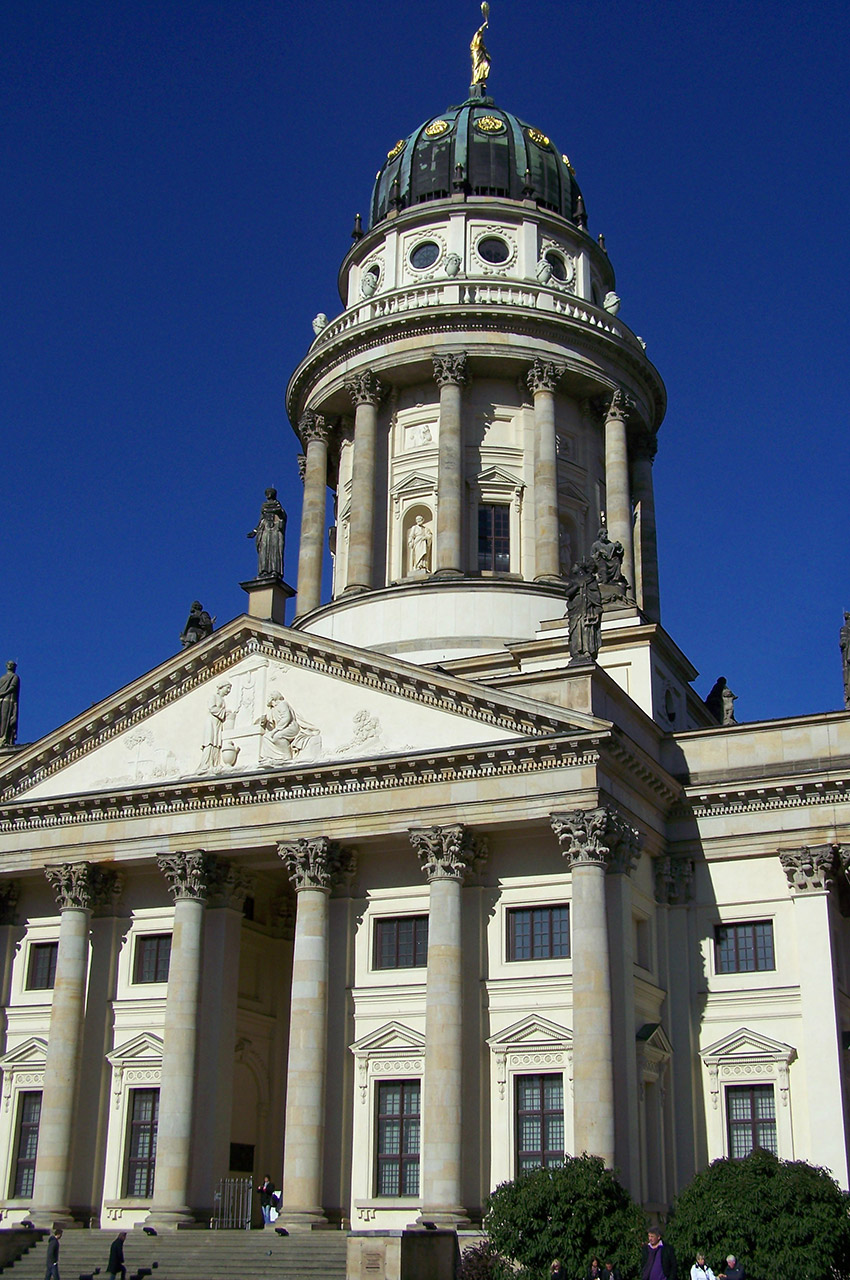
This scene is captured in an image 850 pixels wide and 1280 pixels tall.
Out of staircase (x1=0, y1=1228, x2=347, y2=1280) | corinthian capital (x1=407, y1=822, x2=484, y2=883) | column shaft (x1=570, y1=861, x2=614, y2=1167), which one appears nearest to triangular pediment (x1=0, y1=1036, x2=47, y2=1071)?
staircase (x1=0, y1=1228, x2=347, y2=1280)

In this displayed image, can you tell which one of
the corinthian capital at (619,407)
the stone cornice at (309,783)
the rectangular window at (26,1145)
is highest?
the corinthian capital at (619,407)

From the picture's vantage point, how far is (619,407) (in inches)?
1962

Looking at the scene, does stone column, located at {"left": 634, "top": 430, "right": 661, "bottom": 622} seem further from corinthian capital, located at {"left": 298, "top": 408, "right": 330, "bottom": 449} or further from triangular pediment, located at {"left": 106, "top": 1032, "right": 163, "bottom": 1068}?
triangular pediment, located at {"left": 106, "top": 1032, "right": 163, "bottom": 1068}

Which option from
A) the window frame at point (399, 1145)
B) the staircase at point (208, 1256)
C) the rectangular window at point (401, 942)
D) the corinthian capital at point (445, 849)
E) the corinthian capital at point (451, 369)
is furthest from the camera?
the corinthian capital at point (451, 369)

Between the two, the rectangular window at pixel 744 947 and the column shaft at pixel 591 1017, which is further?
the rectangular window at pixel 744 947

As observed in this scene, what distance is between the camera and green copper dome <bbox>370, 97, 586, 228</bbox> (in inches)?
2089

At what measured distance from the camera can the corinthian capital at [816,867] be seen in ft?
111

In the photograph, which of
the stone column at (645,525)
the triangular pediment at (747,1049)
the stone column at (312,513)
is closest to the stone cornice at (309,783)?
the triangular pediment at (747,1049)

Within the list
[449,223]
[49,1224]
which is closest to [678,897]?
[49,1224]

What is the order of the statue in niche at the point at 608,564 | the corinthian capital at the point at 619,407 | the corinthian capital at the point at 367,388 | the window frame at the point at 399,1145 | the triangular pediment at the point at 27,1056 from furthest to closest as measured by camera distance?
the corinthian capital at the point at 619,407, the corinthian capital at the point at 367,388, the statue in niche at the point at 608,564, the triangular pediment at the point at 27,1056, the window frame at the point at 399,1145

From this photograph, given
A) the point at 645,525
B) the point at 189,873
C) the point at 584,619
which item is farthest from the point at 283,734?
the point at 645,525

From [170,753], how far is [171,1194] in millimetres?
10675

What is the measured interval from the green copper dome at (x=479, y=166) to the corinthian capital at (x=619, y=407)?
8.31 m

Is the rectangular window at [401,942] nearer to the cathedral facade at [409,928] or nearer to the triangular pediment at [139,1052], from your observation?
the cathedral facade at [409,928]
